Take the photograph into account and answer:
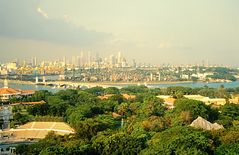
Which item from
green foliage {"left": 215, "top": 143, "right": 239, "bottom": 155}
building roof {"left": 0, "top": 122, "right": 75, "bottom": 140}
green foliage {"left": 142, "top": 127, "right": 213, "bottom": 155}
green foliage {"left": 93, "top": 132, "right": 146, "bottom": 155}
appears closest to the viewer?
green foliage {"left": 215, "top": 143, "right": 239, "bottom": 155}

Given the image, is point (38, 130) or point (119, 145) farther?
point (38, 130)

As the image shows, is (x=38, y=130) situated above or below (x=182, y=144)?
below

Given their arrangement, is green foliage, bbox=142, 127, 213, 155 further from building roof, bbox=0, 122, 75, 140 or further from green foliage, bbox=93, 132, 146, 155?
building roof, bbox=0, 122, 75, 140

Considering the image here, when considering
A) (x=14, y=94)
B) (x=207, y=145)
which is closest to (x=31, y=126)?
(x=207, y=145)

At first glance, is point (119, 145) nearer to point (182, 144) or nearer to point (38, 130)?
point (182, 144)

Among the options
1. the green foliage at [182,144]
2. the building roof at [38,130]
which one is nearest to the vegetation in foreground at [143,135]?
the green foliage at [182,144]

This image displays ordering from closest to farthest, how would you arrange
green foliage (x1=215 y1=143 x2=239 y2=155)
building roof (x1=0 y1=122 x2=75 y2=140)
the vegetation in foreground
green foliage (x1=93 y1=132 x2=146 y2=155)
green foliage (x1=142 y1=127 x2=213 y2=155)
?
green foliage (x1=215 y1=143 x2=239 y2=155)
green foliage (x1=142 y1=127 x2=213 y2=155)
the vegetation in foreground
green foliage (x1=93 y1=132 x2=146 y2=155)
building roof (x1=0 y1=122 x2=75 y2=140)

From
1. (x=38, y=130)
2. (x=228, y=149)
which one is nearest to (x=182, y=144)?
(x=228, y=149)

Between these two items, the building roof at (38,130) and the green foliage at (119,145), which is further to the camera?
the building roof at (38,130)

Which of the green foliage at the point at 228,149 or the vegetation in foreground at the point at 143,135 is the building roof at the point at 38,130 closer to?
the vegetation in foreground at the point at 143,135

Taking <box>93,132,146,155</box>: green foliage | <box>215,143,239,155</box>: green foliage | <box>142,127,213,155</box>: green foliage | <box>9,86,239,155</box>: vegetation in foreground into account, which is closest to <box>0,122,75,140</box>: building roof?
<box>9,86,239,155</box>: vegetation in foreground

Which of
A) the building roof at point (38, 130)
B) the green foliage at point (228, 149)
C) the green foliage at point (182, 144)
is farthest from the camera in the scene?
the building roof at point (38, 130)

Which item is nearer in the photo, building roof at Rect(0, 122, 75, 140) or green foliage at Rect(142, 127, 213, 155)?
green foliage at Rect(142, 127, 213, 155)
